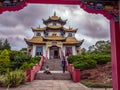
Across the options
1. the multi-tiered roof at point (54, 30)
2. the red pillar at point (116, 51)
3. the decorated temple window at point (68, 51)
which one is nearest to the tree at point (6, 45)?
the multi-tiered roof at point (54, 30)

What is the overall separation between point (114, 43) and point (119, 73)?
955 millimetres

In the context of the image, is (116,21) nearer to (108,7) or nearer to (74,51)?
(108,7)

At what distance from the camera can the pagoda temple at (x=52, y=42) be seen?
123 ft

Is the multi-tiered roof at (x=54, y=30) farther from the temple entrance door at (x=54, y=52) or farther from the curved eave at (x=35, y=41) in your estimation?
the temple entrance door at (x=54, y=52)

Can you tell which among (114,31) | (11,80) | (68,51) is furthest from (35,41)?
(114,31)

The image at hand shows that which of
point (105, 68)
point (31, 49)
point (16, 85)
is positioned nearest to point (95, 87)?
point (16, 85)

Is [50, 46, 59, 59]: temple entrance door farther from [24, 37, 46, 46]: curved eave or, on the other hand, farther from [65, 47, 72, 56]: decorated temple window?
[24, 37, 46, 46]: curved eave

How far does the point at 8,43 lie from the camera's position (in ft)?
173

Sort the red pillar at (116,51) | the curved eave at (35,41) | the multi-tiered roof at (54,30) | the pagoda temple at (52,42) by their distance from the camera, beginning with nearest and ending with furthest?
1. the red pillar at (116,51)
2. the curved eave at (35,41)
3. the pagoda temple at (52,42)
4. the multi-tiered roof at (54,30)

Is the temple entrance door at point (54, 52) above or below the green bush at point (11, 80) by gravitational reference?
above

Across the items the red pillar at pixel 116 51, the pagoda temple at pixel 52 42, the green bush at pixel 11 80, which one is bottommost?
the green bush at pixel 11 80

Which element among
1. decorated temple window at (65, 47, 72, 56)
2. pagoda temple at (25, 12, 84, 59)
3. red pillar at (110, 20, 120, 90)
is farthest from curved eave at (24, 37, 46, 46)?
red pillar at (110, 20, 120, 90)

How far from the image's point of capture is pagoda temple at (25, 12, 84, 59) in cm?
3759

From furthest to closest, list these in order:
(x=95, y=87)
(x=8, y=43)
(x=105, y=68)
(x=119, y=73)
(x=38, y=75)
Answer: (x=8, y=43)
(x=105, y=68)
(x=38, y=75)
(x=95, y=87)
(x=119, y=73)
